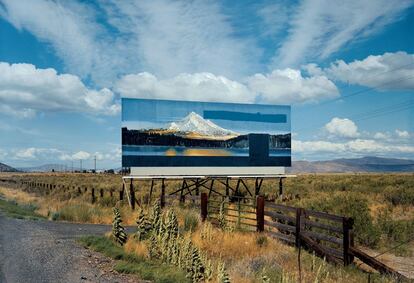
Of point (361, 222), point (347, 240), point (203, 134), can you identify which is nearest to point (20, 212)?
point (203, 134)

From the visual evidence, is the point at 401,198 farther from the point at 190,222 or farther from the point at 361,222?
the point at 190,222

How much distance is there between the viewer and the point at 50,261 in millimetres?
9391

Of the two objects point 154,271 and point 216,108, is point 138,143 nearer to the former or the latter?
point 216,108

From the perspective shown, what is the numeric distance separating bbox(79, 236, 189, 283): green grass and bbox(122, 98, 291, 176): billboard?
14755 mm

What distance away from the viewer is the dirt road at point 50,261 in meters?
8.26

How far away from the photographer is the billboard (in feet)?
84.3

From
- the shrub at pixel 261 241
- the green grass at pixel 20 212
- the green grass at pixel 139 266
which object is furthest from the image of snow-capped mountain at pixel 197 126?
the green grass at pixel 139 266

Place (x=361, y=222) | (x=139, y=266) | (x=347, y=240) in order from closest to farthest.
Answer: (x=139, y=266) → (x=347, y=240) → (x=361, y=222)

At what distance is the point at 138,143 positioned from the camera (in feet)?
84.1

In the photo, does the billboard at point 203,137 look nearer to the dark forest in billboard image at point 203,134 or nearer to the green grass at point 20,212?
the dark forest in billboard image at point 203,134

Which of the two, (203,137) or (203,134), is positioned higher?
(203,134)

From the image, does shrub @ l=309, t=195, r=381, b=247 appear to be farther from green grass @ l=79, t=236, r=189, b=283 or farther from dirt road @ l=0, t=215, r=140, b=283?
dirt road @ l=0, t=215, r=140, b=283

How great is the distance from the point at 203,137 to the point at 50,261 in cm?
1860

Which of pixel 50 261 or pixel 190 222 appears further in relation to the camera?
pixel 190 222
